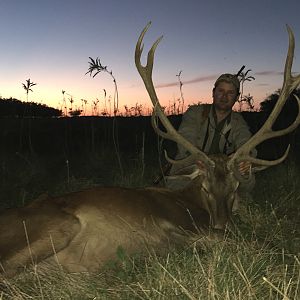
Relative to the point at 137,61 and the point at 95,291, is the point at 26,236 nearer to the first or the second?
the point at 95,291

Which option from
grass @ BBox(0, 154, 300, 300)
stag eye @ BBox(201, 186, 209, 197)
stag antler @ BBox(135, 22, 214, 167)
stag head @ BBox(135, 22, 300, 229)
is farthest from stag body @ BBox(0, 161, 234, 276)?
stag antler @ BBox(135, 22, 214, 167)

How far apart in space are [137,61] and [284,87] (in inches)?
55.2

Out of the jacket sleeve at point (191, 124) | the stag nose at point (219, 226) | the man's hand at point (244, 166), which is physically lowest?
the stag nose at point (219, 226)

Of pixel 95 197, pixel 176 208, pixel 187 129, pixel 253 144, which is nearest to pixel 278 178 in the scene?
Result: pixel 187 129

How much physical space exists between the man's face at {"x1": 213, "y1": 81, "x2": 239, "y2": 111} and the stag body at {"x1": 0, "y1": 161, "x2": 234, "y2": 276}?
2262 mm

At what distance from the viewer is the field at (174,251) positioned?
2.53m

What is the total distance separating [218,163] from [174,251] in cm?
132

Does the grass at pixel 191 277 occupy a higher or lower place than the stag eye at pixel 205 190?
lower

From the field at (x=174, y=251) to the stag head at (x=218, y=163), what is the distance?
30cm

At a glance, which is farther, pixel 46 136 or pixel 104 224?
pixel 46 136

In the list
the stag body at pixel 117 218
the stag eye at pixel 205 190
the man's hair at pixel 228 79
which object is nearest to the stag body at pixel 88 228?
the stag body at pixel 117 218

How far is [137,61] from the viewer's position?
4.66 meters

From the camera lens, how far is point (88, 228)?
11.5 ft

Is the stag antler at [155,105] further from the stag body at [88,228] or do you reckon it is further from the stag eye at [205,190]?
the stag body at [88,228]
